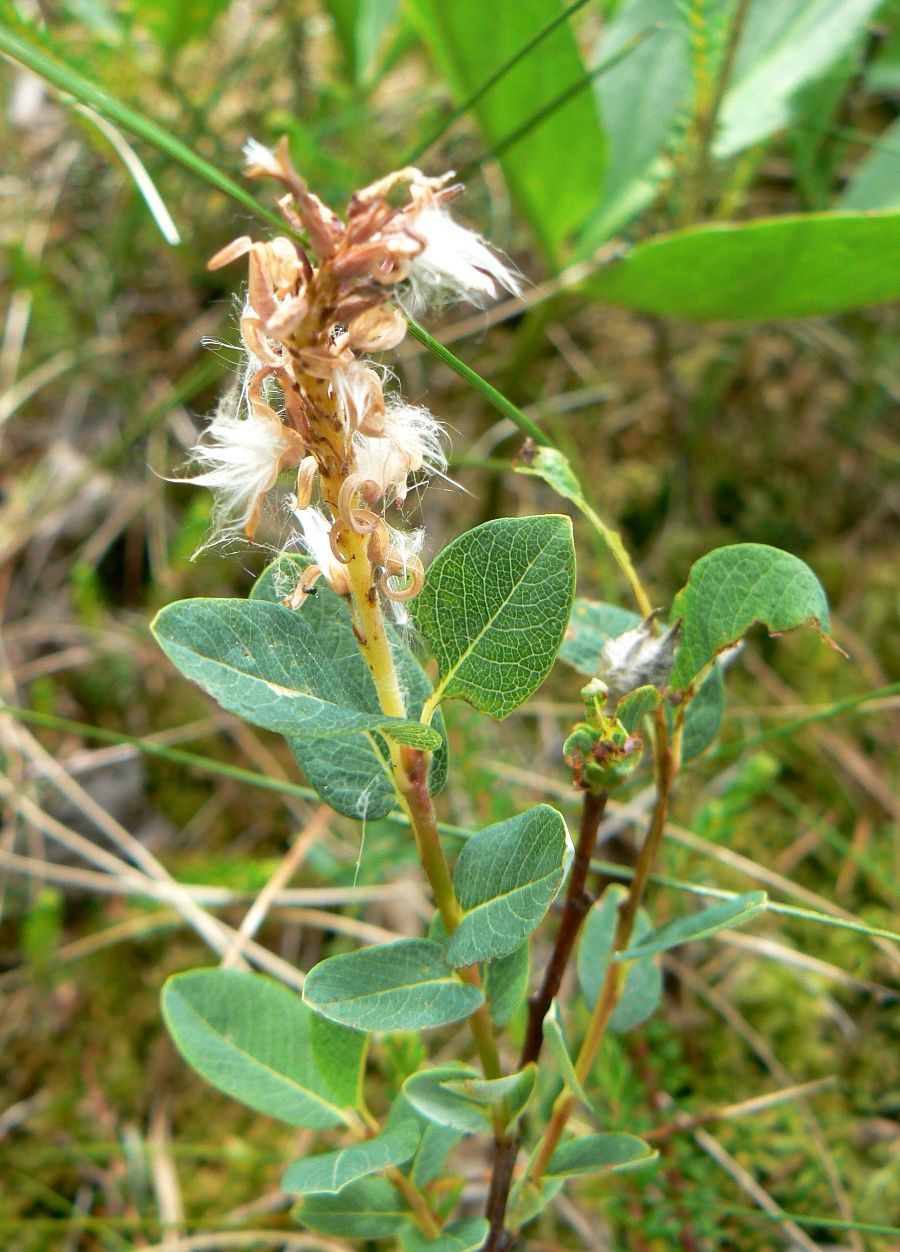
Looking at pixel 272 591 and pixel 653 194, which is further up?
pixel 272 591

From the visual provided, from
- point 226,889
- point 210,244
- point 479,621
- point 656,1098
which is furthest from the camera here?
Answer: point 210,244

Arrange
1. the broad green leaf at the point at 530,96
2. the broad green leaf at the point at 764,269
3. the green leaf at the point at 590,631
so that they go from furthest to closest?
the broad green leaf at the point at 530,96 → the broad green leaf at the point at 764,269 → the green leaf at the point at 590,631

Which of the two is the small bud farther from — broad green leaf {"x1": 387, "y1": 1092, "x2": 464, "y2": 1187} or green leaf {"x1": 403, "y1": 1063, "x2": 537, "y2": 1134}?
broad green leaf {"x1": 387, "y1": 1092, "x2": 464, "y2": 1187}

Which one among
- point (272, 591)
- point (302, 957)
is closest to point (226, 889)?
point (302, 957)

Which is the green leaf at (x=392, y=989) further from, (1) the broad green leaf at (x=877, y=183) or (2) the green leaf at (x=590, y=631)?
(1) the broad green leaf at (x=877, y=183)

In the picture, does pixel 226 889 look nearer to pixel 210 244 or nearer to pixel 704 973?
pixel 704 973

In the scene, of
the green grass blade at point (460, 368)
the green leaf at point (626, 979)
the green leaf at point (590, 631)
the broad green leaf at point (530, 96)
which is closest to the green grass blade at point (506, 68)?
the broad green leaf at point (530, 96)
